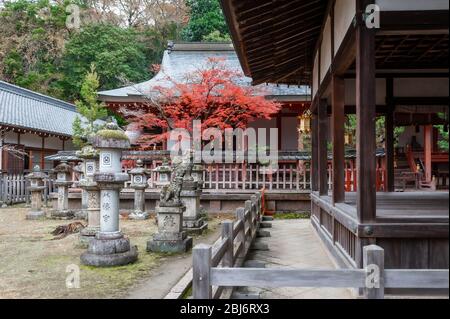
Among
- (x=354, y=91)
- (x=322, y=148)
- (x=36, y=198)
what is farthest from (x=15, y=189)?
(x=354, y=91)

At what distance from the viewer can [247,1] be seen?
539 cm

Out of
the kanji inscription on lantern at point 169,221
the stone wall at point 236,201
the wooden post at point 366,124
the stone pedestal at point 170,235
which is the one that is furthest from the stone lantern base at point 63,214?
the wooden post at point 366,124

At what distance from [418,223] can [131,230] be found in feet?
25.3

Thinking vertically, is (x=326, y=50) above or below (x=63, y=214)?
above

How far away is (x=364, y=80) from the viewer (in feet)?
12.6

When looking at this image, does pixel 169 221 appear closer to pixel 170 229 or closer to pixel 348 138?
pixel 170 229

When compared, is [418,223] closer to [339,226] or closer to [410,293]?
[410,293]

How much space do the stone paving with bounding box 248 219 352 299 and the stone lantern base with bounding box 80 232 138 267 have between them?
6.78 feet

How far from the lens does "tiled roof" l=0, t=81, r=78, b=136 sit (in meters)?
20.3

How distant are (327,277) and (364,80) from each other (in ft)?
6.48

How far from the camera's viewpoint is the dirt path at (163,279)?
16.4ft

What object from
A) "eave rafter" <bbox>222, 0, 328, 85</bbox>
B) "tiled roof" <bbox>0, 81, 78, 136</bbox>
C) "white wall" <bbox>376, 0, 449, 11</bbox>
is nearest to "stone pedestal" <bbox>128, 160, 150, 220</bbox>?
"eave rafter" <bbox>222, 0, 328, 85</bbox>

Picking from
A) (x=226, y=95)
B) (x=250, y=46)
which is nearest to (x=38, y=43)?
(x=226, y=95)

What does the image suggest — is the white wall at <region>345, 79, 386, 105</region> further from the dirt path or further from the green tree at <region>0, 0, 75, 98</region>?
the green tree at <region>0, 0, 75, 98</region>
